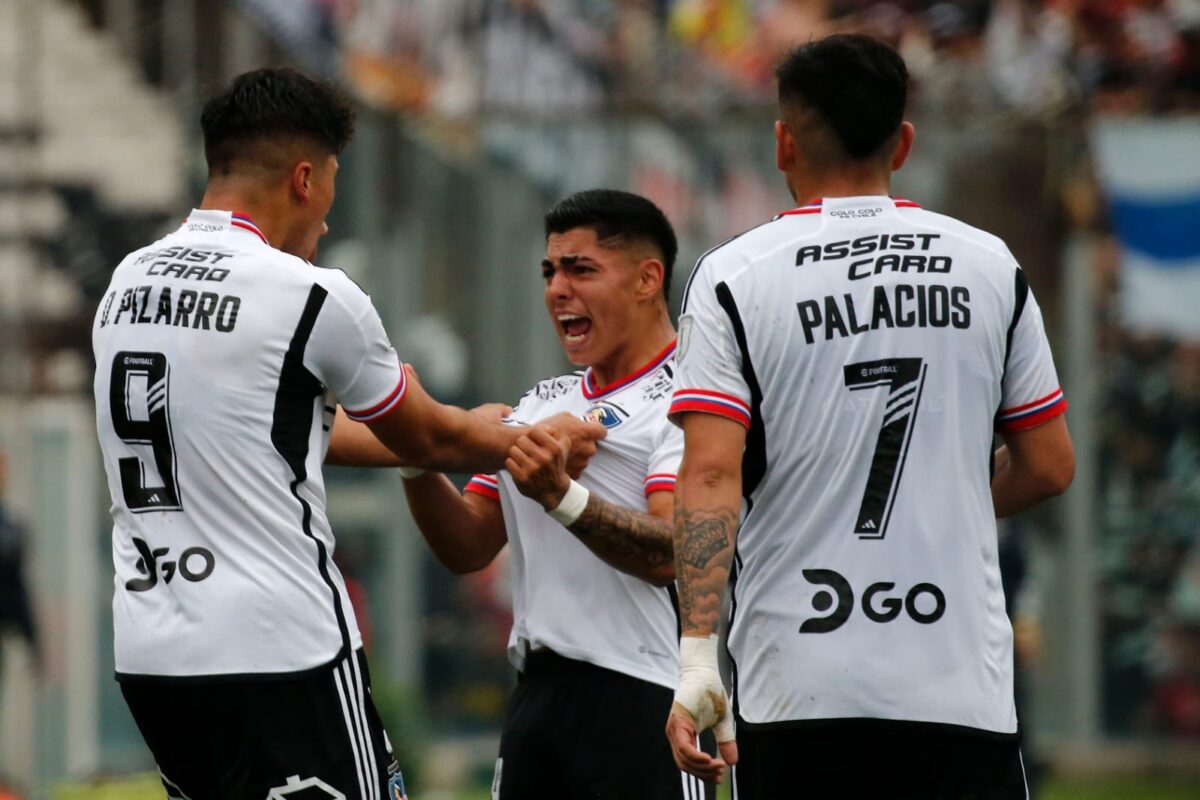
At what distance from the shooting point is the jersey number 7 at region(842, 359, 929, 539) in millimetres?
3979

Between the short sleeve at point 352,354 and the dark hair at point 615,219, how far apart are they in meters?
1.09

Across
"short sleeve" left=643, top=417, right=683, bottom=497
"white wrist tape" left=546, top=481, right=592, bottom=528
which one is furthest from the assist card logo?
"white wrist tape" left=546, top=481, right=592, bottom=528

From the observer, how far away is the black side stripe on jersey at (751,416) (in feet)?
13.3

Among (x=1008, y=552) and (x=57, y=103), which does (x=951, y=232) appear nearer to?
Result: (x=1008, y=552)

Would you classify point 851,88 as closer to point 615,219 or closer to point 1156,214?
point 615,219

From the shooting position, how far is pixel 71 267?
43.6 feet

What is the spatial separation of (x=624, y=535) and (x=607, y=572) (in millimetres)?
237

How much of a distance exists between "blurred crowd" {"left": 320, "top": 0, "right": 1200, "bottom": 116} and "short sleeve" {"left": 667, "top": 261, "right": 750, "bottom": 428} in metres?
9.36

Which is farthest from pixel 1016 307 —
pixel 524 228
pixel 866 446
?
pixel 524 228

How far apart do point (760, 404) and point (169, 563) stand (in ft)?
4.55

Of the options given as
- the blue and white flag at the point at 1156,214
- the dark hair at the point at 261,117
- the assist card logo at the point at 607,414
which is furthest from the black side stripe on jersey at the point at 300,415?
the blue and white flag at the point at 1156,214

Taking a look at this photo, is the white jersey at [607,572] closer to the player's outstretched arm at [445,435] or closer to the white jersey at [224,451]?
the player's outstretched arm at [445,435]

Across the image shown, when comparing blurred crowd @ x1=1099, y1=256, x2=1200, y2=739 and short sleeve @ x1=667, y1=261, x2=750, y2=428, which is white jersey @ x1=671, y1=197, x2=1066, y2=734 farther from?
blurred crowd @ x1=1099, y1=256, x2=1200, y2=739

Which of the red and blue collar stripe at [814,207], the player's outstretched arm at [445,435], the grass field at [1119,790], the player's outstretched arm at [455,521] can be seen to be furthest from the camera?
the grass field at [1119,790]
